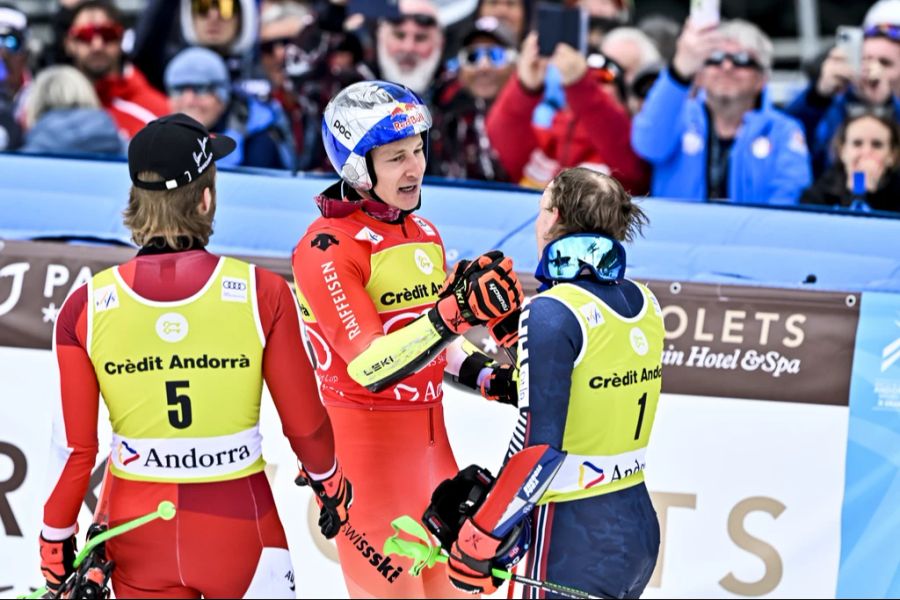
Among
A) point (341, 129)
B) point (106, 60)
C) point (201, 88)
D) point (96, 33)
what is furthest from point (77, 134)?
point (341, 129)

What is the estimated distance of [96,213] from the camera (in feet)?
21.1

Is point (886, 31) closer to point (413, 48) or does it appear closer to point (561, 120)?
point (561, 120)

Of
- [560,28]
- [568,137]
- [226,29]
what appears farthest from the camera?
[226,29]

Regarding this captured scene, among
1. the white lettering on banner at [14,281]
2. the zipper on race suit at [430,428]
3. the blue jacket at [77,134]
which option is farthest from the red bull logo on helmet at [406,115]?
the blue jacket at [77,134]

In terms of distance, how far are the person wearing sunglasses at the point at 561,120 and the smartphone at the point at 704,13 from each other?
639mm

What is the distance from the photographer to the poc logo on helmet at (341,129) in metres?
4.64

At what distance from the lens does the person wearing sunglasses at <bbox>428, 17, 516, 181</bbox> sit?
7.87m

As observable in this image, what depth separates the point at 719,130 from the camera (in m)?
7.34

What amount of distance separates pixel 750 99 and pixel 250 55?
11.3 ft

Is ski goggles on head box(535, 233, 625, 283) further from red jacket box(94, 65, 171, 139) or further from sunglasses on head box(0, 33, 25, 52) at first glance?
sunglasses on head box(0, 33, 25, 52)

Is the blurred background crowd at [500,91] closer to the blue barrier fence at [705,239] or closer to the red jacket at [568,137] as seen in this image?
the red jacket at [568,137]

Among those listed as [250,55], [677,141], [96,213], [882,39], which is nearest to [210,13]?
[250,55]

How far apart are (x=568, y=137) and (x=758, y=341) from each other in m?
2.35

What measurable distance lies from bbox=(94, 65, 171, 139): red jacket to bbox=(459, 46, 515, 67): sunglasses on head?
207 centimetres
